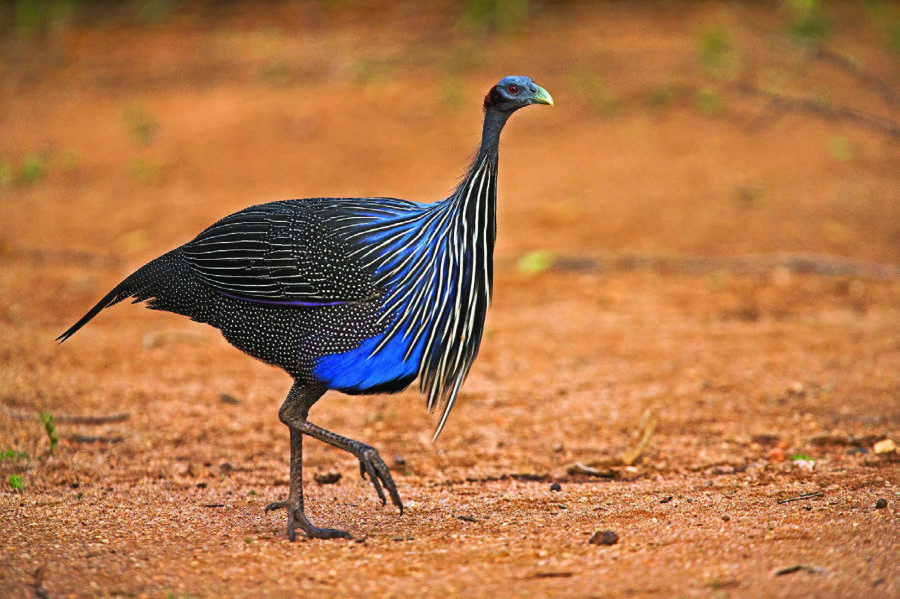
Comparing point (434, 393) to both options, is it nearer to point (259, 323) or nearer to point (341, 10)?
point (259, 323)

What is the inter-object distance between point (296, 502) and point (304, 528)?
0.11 meters

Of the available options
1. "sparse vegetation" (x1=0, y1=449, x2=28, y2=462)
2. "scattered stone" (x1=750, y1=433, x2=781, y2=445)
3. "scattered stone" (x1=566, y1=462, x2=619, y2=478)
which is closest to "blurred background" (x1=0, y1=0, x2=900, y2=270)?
"scattered stone" (x1=750, y1=433, x2=781, y2=445)

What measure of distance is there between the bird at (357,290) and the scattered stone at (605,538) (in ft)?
2.37

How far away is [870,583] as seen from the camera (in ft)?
9.25

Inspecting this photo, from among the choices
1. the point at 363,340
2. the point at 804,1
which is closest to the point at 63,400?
the point at 363,340

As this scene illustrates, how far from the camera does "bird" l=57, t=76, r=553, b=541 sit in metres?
3.68

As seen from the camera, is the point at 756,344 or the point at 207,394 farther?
the point at 756,344

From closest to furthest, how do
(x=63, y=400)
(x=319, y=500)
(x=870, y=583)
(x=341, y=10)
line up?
(x=870, y=583), (x=319, y=500), (x=63, y=400), (x=341, y=10)

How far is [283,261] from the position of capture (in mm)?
3734

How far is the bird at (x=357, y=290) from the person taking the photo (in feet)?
12.1

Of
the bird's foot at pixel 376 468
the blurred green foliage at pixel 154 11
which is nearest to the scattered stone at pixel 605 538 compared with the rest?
the bird's foot at pixel 376 468

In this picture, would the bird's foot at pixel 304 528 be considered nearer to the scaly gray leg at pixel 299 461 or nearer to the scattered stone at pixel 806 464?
the scaly gray leg at pixel 299 461

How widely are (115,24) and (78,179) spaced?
4.83m

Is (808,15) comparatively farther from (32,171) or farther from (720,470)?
(720,470)
